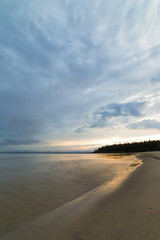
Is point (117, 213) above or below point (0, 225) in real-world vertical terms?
above

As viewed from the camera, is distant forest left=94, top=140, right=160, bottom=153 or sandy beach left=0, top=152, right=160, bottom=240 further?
distant forest left=94, top=140, right=160, bottom=153

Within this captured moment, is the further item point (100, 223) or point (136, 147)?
point (136, 147)

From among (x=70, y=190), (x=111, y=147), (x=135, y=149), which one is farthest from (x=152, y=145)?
(x=70, y=190)

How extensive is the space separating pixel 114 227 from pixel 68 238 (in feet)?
3.00

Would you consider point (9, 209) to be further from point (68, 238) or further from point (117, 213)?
point (117, 213)

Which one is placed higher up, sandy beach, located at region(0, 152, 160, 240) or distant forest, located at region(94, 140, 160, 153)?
distant forest, located at region(94, 140, 160, 153)

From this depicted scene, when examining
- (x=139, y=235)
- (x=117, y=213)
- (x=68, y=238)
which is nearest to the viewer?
(x=139, y=235)

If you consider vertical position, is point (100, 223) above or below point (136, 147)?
below

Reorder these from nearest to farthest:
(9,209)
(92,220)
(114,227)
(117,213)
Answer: (114,227) < (92,220) < (117,213) < (9,209)

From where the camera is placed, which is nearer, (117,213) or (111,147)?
(117,213)

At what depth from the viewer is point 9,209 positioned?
4.00 m

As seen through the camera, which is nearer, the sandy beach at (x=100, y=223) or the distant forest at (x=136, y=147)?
the sandy beach at (x=100, y=223)

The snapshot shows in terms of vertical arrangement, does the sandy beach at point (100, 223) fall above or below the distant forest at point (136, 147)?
below

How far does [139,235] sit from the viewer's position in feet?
7.16
